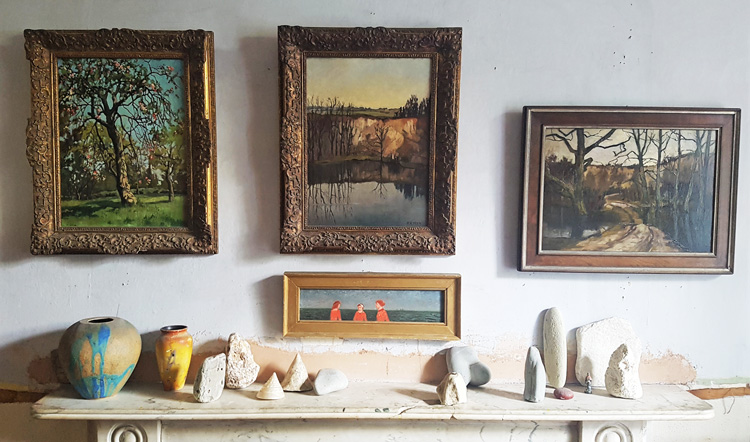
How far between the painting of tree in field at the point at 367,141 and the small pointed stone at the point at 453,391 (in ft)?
1.93

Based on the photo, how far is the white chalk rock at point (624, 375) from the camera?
1.80 meters

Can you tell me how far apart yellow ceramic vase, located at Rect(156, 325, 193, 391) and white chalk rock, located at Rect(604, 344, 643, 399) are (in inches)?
62.1

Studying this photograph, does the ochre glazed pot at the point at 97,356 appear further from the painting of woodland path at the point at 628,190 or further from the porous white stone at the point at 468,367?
the painting of woodland path at the point at 628,190

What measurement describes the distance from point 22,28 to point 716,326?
9.66 feet

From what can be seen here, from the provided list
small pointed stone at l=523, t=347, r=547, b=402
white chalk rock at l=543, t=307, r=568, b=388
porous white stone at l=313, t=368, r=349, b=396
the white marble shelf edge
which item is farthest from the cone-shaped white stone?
white chalk rock at l=543, t=307, r=568, b=388

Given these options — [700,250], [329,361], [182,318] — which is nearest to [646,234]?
[700,250]

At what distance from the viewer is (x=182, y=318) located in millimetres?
1985

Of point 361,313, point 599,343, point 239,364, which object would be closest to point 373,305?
point 361,313

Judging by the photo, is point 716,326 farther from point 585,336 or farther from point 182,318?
point 182,318

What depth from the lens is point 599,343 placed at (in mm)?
1943

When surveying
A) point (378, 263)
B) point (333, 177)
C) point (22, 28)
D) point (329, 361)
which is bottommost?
point (329, 361)

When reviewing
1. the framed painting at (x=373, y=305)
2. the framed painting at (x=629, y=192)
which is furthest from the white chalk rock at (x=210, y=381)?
the framed painting at (x=629, y=192)

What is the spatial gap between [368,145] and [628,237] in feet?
3.50

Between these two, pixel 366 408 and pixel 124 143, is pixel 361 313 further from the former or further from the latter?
pixel 124 143
